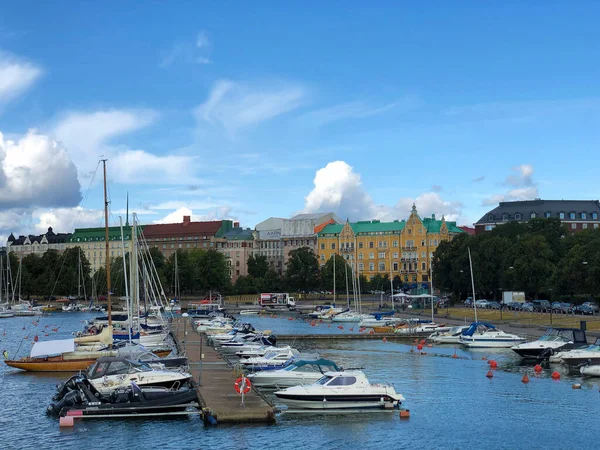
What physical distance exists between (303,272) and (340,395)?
493 feet

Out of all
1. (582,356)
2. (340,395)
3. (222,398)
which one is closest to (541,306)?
(582,356)

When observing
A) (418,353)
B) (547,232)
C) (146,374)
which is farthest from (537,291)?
(146,374)

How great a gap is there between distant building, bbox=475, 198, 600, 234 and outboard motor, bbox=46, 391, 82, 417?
517 ft

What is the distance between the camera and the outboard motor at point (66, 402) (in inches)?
1693

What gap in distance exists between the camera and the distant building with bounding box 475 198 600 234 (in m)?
190

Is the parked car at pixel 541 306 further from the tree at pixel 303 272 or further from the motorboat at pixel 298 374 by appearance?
the tree at pixel 303 272

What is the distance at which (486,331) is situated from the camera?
7994 cm

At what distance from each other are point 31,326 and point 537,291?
82870mm

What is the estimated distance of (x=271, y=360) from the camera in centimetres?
5731

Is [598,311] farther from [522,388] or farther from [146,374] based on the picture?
[146,374]

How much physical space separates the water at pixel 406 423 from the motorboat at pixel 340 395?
0.67 m

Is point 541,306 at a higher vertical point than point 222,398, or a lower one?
higher

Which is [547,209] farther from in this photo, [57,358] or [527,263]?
[57,358]

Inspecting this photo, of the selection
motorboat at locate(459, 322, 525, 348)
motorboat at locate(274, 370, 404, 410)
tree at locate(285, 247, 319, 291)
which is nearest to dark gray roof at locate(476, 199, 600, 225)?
tree at locate(285, 247, 319, 291)
